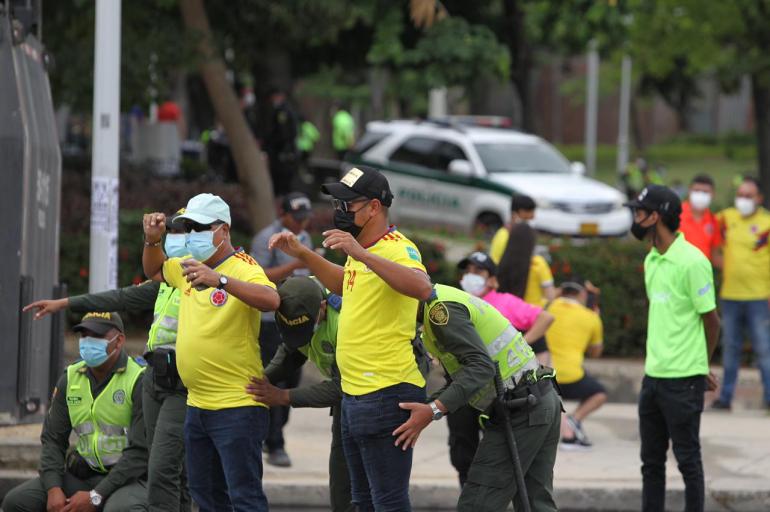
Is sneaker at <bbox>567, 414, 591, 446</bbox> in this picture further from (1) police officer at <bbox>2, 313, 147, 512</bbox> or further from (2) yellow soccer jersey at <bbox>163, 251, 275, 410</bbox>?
(2) yellow soccer jersey at <bbox>163, 251, 275, 410</bbox>

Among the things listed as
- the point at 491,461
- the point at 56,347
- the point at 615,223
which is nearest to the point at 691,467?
the point at 491,461

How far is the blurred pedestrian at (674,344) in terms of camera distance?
751 centimetres

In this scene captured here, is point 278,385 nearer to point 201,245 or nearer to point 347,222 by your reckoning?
point 201,245

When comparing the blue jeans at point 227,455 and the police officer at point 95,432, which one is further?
the police officer at point 95,432

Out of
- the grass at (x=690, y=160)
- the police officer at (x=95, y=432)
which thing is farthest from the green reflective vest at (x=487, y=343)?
the grass at (x=690, y=160)

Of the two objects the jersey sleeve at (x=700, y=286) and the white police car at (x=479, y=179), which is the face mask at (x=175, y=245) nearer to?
the jersey sleeve at (x=700, y=286)

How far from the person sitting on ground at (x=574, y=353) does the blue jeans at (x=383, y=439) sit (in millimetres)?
4237

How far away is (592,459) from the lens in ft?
32.6

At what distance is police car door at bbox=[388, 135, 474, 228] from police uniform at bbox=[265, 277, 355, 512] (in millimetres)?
13105

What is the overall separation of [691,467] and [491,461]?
190cm

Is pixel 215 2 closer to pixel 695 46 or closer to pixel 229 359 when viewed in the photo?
pixel 695 46

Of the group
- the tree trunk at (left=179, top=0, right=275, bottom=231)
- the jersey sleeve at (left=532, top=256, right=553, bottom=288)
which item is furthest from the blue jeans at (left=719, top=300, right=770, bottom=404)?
the tree trunk at (left=179, top=0, right=275, bottom=231)

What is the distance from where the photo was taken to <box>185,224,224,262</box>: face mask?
20.5ft

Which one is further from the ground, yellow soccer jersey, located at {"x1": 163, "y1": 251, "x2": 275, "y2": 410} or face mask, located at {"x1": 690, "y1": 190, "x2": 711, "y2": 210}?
face mask, located at {"x1": 690, "y1": 190, "x2": 711, "y2": 210}
